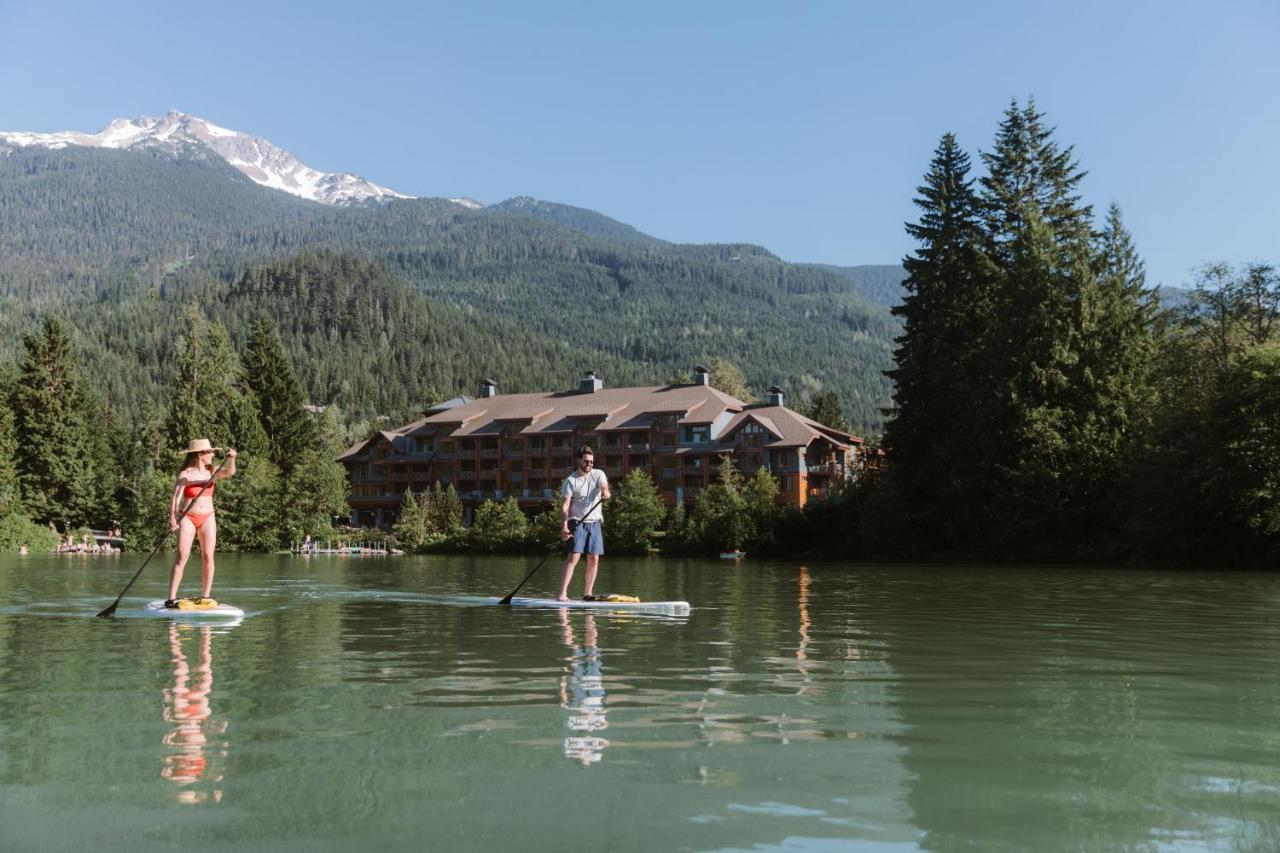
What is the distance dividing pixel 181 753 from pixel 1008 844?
4.37m

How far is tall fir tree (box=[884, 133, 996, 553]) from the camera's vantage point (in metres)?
55.6

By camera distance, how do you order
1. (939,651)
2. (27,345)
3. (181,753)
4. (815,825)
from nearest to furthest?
(815,825)
(181,753)
(939,651)
(27,345)

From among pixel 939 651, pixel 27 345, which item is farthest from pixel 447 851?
pixel 27 345

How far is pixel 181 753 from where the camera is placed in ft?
21.6

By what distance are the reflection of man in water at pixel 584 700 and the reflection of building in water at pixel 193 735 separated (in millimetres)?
1883

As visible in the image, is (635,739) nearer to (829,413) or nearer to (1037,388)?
(1037,388)

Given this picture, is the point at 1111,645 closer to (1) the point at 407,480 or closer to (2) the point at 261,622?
(2) the point at 261,622

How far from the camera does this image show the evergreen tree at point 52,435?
84.8m

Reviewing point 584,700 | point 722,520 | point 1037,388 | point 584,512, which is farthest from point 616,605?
point 722,520

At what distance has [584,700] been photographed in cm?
852

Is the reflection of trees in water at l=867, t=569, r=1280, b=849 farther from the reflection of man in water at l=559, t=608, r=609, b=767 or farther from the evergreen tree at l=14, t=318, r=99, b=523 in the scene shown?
the evergreen tree at l=14, t=318, r=99, b=523

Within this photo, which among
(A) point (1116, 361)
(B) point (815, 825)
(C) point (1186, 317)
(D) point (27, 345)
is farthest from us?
(D) point (27, 345)

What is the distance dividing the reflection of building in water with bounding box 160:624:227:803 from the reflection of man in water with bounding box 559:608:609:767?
1.88m

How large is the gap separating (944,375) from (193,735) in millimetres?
52716
